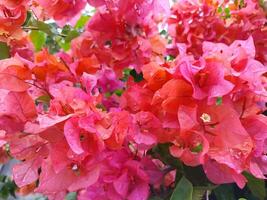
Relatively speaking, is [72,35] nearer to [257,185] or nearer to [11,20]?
[11,20]

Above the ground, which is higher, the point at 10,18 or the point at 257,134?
the point at 10,18

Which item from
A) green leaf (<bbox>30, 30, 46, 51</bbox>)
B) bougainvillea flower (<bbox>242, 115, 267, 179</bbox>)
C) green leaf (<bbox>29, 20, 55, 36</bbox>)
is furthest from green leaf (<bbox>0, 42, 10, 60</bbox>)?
bougainvillea flower (<bbox>242, 115, 267, 179</bbox>)

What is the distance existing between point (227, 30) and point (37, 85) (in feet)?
1.12

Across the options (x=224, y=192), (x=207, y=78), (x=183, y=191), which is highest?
(x=207, y=78)

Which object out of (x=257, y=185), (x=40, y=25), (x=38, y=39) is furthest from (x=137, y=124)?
(x=38, y=39)

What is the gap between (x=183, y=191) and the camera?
542 mm

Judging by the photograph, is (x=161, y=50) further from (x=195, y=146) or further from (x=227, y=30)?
(x=195, y=146)

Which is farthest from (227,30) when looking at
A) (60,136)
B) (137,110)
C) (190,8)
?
(60,136)

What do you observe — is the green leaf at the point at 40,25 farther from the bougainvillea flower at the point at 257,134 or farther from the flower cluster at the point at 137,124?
the bougainvillea flower at the point at 257,134

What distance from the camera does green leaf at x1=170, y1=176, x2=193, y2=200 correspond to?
536 millimetres

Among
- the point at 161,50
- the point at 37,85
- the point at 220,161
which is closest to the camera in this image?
the point at 220,161

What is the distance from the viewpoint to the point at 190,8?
2.77 ft

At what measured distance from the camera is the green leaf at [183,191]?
0.54 m

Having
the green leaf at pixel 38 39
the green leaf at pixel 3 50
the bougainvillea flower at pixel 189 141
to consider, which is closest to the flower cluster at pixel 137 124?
the bougainvillea flower at pixel 189 141
